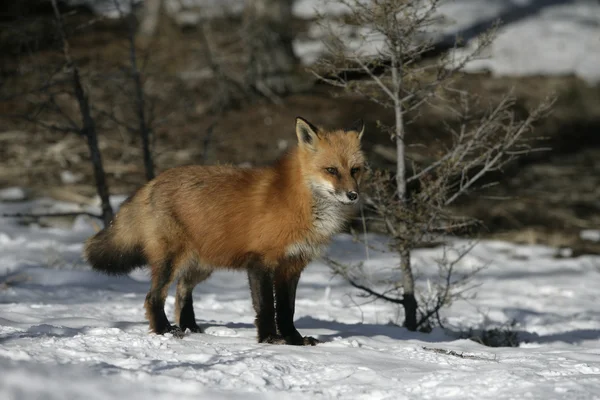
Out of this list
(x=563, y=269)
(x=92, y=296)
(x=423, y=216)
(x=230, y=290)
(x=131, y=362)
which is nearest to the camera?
(x=131, y=362)

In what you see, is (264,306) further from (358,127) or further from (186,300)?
(358,127)

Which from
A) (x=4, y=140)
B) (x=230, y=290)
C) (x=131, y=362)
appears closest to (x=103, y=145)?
(x=4, y=140)

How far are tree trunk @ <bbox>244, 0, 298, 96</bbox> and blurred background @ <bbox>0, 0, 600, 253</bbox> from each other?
3 centimetres

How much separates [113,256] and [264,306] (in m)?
1.38

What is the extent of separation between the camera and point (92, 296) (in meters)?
8.15

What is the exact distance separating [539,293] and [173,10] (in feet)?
47.6

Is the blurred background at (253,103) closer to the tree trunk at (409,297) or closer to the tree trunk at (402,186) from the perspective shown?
the tree trunk at (402,186)

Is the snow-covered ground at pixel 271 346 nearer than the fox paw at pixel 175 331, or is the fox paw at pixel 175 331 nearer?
the snow-covered ground at pixel 271 346

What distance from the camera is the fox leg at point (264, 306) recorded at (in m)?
6.04

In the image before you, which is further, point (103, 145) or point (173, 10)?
point (173, 10)

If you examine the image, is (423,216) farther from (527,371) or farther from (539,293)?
(539,293)

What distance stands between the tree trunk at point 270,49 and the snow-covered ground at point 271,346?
655cm

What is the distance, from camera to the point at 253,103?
16297mm

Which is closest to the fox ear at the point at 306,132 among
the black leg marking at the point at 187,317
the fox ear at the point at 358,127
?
the fox ear at the point at 358,127
